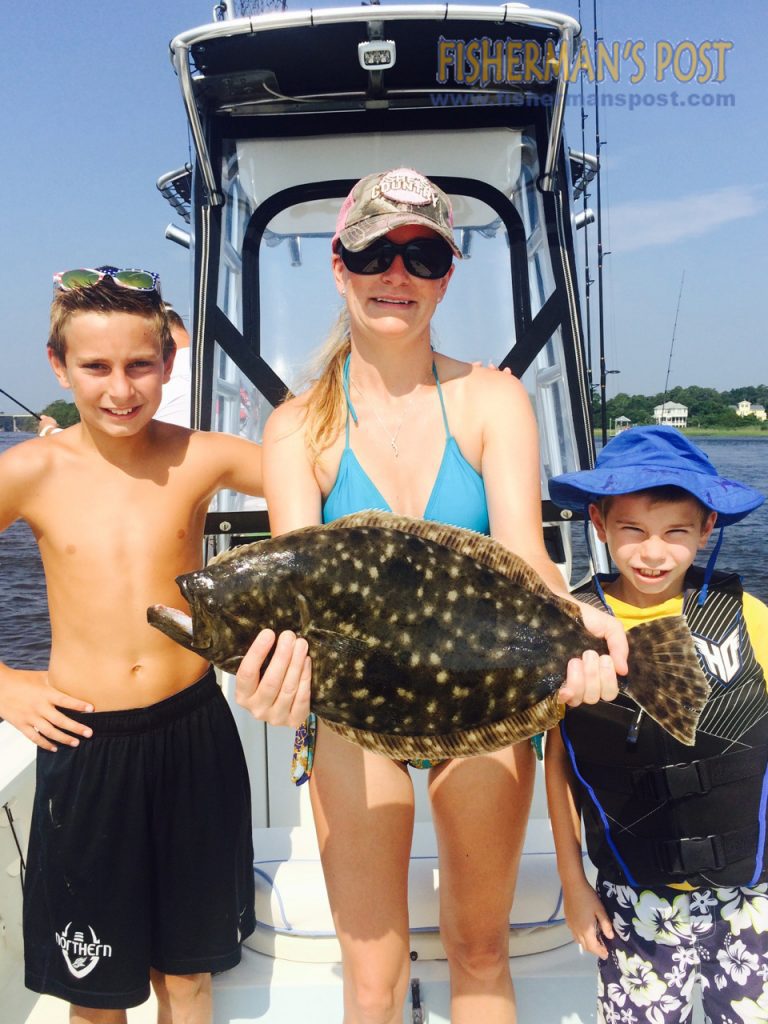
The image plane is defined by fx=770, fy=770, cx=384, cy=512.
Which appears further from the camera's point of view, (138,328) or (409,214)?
(138,328)

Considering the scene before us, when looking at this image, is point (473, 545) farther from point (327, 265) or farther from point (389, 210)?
point (327, 265)

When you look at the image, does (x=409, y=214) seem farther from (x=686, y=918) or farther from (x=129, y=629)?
(x=686, y=918)

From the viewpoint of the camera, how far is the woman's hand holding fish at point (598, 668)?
1908 millimetres

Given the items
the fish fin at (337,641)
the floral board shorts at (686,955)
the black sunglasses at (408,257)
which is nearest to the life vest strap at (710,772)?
the floral board shorts at (686,955)

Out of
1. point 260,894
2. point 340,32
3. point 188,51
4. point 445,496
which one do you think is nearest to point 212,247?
point 188,51

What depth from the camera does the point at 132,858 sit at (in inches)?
96.7

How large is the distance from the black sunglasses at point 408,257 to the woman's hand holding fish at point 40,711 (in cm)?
163

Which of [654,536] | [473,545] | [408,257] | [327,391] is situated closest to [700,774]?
[654,536]

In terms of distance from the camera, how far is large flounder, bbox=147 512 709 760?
1.83 meters

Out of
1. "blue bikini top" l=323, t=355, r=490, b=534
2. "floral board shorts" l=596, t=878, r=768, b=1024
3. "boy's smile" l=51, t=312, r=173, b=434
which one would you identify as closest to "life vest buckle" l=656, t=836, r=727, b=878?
"floral board shorts" l=596, t=878, r=768, b=1024

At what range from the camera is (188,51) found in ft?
11.3

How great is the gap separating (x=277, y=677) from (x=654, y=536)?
130 centimetres

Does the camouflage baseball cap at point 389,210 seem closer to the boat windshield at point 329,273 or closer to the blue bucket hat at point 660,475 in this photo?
the blue bucket hat at point 660,475

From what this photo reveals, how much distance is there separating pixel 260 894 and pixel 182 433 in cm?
183
